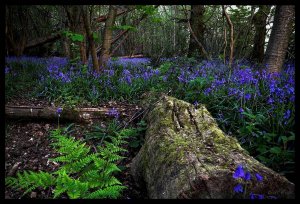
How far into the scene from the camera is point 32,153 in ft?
7.23

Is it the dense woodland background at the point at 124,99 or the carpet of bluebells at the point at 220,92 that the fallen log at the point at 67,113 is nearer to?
the dense woodland background at the point at 124,99

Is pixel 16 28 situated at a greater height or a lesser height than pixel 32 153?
greater

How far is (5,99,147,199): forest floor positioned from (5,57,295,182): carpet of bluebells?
1.03 feet

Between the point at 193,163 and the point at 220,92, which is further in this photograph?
the point at 220,92

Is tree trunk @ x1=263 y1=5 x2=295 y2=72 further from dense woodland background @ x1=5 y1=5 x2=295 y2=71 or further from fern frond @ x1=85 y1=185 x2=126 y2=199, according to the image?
fern frond @ x1=85 y1=185 x2=126 y2=199

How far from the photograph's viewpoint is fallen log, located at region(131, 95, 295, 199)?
166 cm

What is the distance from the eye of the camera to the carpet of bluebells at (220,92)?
2191 mm

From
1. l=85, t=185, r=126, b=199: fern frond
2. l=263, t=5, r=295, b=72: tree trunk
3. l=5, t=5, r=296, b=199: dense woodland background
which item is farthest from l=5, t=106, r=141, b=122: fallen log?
l=263, t=5, r=295, b=72: tree trunk

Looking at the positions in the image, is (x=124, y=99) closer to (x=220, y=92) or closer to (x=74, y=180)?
(x=220, y=92)

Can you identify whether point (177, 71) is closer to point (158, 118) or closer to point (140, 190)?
point (158, 118)

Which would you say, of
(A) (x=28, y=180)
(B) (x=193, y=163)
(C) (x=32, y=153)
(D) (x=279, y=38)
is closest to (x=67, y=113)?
(C) (x=32, y=153)

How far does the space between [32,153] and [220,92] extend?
290 cm
